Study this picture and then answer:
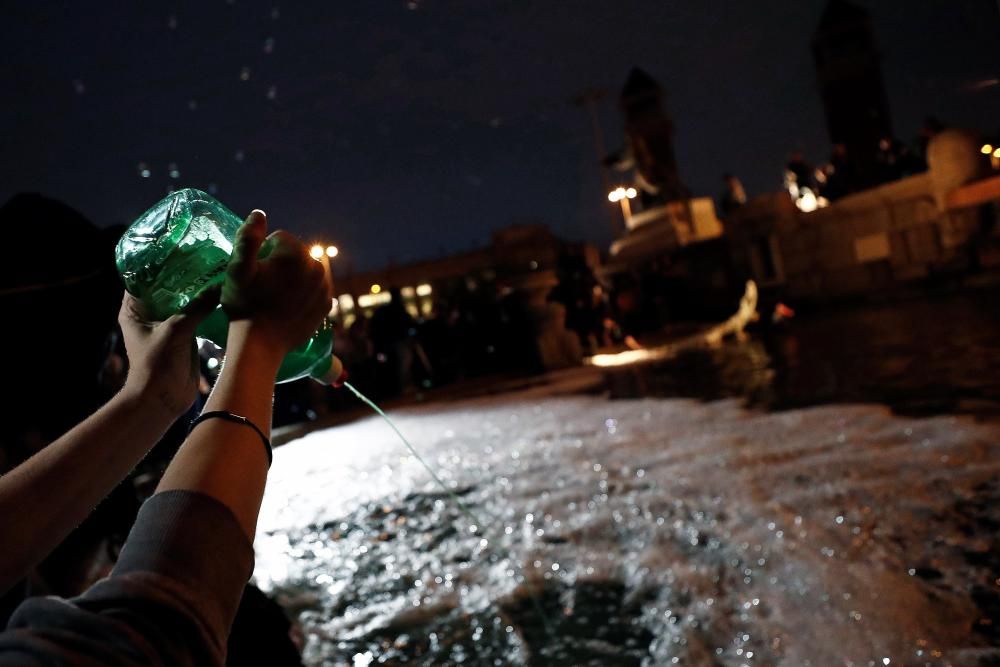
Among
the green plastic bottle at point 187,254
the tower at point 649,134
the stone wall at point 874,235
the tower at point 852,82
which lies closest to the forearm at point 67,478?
the green plastic bottle at point 187,254

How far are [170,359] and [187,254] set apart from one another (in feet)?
2.54

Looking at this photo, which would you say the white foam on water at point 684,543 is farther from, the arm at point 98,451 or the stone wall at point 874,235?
the stone wall at point 874,235

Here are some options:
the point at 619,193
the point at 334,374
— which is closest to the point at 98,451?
the point at 334,374

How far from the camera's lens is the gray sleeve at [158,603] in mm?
716

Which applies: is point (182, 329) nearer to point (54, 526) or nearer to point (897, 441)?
point (54, 526)

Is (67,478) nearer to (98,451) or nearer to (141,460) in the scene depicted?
(98,451)

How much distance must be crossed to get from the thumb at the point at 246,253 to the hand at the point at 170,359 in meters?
0.11

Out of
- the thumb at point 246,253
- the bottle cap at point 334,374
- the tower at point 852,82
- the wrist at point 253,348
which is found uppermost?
the tower at point 852,82

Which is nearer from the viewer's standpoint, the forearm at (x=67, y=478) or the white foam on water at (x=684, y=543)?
the forearm at (x=67, y=478)

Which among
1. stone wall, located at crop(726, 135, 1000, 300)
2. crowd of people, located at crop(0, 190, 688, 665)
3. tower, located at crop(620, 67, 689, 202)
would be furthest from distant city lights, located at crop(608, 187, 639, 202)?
crowd of people, located at crop(0, 190, 688, 665)

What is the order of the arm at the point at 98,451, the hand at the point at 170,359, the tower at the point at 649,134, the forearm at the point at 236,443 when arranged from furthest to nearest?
the tower at the point at 649,134 → the hand at the point at 170,359 → the arm at the point at 98,451 → the forearm at the point at 236,443

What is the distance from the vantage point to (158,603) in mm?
750

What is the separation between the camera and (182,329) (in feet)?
3.64

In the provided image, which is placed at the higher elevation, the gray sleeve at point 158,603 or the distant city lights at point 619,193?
the distant city lights at point 619,193
